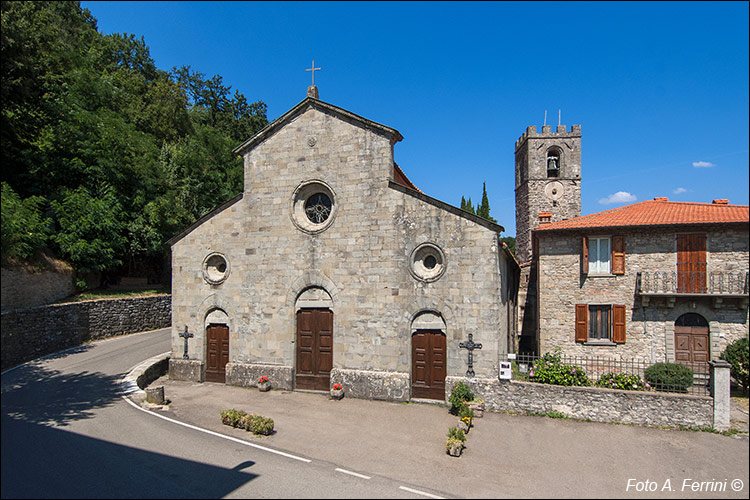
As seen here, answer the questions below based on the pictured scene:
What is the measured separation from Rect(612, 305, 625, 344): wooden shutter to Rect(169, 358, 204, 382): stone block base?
56.3ft

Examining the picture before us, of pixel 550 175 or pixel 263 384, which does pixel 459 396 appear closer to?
pixel 263 384

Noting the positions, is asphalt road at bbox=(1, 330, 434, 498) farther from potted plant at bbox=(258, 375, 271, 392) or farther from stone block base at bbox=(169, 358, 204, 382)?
potted plant at bbox=(258, 375, 271, 392)

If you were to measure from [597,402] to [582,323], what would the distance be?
18.1 ft

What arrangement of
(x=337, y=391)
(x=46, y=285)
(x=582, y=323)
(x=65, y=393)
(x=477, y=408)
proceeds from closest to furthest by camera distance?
(x=65, y=393), (x=477, y=408), (x=337, y=391), (x=582, y=323), (x=46, y=285)

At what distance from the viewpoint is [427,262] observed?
548 inches

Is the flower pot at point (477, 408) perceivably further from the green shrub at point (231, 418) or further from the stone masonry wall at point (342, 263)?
the green shrub at point (231, 418)

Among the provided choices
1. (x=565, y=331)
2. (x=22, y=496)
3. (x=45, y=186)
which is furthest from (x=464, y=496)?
(x=45, y=186)

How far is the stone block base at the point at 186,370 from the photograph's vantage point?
1597 centimetres

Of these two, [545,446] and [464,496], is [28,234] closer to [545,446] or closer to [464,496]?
[464,496]

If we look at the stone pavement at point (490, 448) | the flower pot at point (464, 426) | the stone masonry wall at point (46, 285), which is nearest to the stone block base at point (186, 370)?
the stone pavement at point (490, 448)


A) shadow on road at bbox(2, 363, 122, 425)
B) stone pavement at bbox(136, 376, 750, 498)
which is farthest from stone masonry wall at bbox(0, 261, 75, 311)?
stone pavement at bbox(136, 376, 750, 498)

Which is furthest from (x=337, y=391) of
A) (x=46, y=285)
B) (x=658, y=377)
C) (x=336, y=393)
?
(x=46, y=285)

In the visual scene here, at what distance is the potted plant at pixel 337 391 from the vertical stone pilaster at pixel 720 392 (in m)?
10.9

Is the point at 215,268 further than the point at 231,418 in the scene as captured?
Yes
